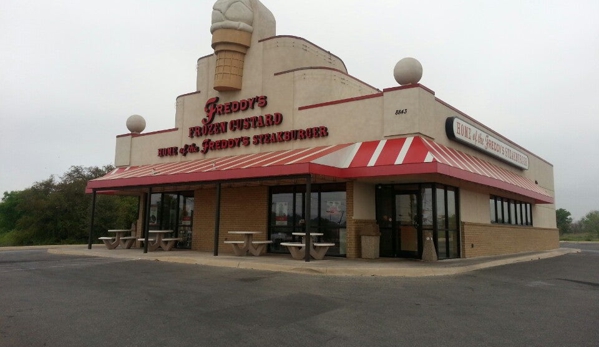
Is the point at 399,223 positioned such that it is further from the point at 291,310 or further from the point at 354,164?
the point at 291,310

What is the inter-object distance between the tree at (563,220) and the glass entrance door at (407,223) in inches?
2759

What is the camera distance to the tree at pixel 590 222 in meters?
65.8

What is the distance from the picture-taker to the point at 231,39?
18016 millimetres

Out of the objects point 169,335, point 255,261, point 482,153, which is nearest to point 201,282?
point 255,261

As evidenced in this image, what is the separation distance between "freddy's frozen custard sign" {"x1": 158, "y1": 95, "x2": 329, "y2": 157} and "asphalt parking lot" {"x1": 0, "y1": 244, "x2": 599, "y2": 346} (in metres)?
6.83

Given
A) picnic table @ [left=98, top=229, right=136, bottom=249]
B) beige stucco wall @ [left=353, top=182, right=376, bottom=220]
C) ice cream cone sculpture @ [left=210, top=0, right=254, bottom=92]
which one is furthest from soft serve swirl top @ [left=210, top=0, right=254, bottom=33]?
picnic table @ [left=98, top=229, right=136, bottom=249]

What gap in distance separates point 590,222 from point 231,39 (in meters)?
72.1

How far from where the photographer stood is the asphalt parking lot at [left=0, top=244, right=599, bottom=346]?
5.30m

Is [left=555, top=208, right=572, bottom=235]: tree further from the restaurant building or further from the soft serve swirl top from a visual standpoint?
the soft serve swirl top

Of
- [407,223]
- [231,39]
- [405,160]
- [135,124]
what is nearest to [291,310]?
[405,160]

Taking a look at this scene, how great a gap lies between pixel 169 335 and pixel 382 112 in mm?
10808

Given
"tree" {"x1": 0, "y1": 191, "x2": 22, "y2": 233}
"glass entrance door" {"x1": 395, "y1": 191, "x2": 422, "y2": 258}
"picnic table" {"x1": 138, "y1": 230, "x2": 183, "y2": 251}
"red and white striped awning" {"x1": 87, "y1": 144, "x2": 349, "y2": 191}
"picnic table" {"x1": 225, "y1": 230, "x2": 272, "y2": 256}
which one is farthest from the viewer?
"tree" {"x1": 0, "y1": 191, "x2": 22, "y2": 233}

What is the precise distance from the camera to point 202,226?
60.4ft

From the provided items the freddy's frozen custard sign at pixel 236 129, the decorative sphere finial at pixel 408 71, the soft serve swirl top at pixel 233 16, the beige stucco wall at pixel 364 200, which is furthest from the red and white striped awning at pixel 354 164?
the soft serve swirl top at pixel 233 16
